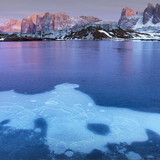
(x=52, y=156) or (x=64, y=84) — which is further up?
(x=64, y=84)

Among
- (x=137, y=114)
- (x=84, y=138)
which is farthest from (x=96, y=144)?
(x=137, y=114)

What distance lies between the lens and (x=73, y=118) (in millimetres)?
8352

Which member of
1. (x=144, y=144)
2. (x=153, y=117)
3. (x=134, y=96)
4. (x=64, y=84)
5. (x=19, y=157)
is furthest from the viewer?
(x=64, y=84)

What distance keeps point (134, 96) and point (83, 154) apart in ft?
21.8

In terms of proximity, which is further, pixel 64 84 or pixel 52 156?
pixel 64 84

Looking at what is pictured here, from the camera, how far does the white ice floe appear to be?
6535mm

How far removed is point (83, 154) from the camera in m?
5.73

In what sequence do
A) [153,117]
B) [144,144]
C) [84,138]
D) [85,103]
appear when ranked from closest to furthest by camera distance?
A: [144,144] → [84,138] → [153,117] → [85,103]

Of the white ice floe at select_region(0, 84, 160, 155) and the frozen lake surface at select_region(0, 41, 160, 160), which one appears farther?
the white ice floe at select_region(0, 84, 160, 155)

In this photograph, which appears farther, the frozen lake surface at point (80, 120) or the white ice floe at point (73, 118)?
the white ice floe at point (73, 118)

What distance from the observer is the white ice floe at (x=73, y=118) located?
257 inches

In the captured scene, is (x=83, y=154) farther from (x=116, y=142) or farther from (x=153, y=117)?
(x=153, y=117)

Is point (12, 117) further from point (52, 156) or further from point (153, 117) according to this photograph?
point (153, 117)

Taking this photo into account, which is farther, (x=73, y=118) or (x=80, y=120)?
(x=73, y=118)
